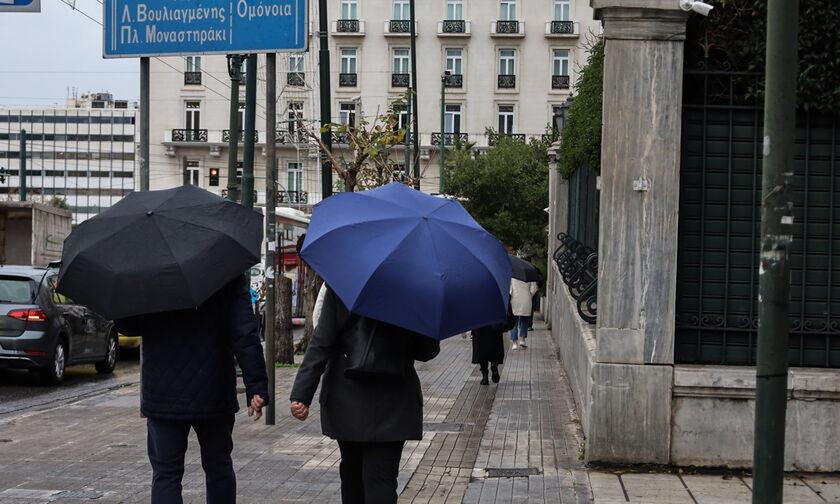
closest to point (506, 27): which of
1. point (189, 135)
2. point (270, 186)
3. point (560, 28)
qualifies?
point (560, 28)

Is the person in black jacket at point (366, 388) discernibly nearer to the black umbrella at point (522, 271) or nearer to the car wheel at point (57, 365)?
the black umbrella at point (522, 271)

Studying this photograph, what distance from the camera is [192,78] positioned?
5866 centimetres

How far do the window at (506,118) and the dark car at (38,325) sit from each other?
44.1 metres

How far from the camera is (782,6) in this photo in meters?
5.13

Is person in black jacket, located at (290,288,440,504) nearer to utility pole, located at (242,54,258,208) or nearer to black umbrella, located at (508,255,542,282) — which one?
utility pole, located at (242,54,258,208)

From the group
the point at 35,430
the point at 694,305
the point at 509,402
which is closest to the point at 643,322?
the point at 694,305

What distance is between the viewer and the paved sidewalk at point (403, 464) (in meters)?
7.45

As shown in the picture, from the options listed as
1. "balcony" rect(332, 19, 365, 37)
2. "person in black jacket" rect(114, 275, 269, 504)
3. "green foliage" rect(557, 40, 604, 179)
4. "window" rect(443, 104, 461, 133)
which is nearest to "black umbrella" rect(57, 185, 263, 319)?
"person in black jacket" rect(114, 275, 269, 504)

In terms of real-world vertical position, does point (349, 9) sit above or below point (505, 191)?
above

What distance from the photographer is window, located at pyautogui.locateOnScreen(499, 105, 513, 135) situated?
5872 centimetres

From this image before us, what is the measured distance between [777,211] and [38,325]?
11.8 meters

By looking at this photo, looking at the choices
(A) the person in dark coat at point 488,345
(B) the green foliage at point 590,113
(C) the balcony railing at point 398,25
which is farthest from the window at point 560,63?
(A) the person in dark coat at point 488,345

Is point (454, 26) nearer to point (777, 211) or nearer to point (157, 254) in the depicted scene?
point (157, 254)

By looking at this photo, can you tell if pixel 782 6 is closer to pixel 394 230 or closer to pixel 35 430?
pixel 394 230
